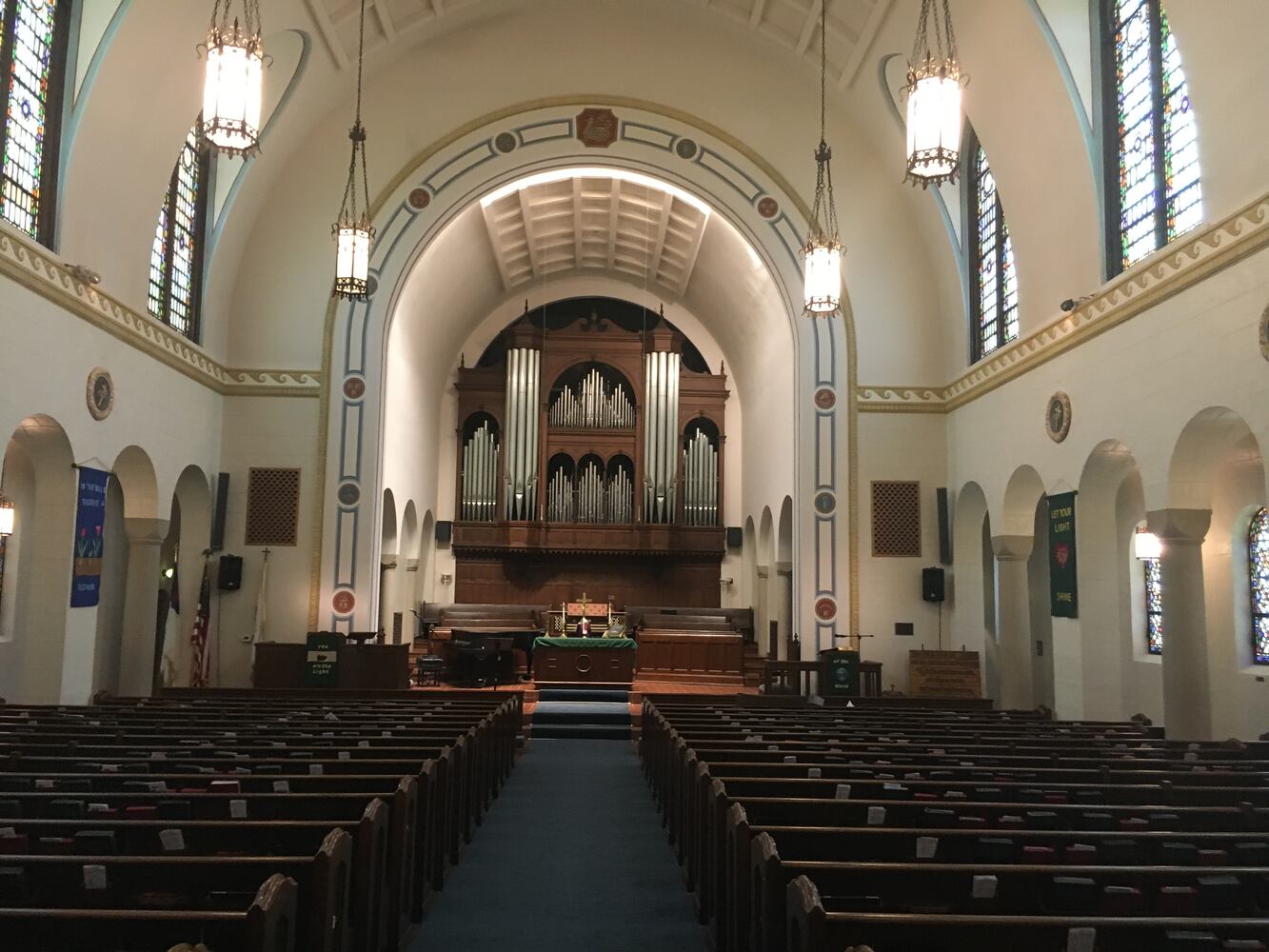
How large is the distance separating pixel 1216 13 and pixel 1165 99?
1.56 metres

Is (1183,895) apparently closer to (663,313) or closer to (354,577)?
(354,577)

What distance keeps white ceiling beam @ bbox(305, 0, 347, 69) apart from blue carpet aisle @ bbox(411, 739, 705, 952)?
389 inches

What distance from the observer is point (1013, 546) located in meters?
13.1

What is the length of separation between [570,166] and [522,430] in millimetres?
6734

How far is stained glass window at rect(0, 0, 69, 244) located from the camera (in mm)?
9500

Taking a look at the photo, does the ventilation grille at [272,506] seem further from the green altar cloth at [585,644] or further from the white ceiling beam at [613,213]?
the white ceiling beam at [613,213]

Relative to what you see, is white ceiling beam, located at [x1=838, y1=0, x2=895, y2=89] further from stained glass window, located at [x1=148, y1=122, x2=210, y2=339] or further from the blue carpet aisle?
the blue carpet aisle

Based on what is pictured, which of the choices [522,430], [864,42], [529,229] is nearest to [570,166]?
[529,229]

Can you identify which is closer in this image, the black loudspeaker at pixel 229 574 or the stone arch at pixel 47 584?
the stone arch at pixel 47 584

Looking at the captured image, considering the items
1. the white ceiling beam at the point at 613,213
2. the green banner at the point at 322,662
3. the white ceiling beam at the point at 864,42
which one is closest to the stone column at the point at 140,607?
the green banner at the point at 322,662

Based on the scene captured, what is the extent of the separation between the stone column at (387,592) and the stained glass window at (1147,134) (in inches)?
472

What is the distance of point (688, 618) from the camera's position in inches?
758

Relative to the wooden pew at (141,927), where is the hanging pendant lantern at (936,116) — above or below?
above

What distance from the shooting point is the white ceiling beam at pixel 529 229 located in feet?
59.3
